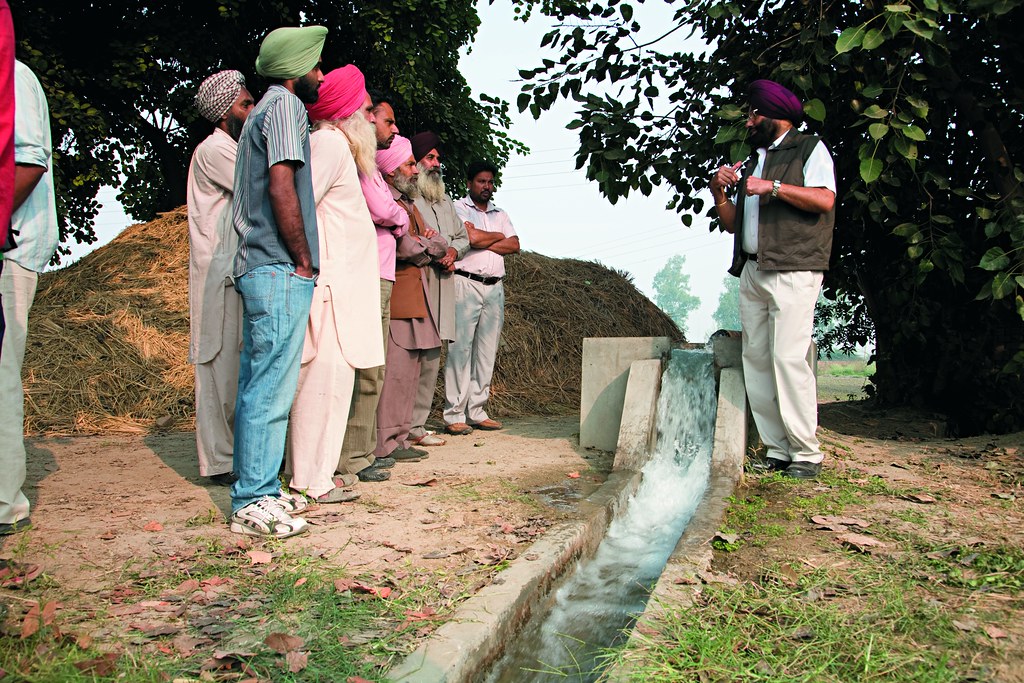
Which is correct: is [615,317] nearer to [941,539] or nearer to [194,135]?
[941,539]

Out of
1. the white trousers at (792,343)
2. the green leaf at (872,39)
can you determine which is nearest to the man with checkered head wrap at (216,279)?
the white trousers at (792,343)

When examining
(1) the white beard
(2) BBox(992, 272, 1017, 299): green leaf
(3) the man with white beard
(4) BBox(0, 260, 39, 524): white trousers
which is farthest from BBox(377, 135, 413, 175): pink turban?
(2) BBox(992, 272, 1017, 299): green leaf

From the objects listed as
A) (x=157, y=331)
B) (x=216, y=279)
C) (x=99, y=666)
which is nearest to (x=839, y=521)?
(x=99, y=666)

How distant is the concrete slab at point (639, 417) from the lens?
5.53 meters

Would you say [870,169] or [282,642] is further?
[870,169]

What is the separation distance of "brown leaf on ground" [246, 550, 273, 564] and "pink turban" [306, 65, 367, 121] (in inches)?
92.7

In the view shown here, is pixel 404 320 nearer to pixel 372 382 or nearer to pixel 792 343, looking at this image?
pixel 372 382

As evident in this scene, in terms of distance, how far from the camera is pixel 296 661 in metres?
2.41

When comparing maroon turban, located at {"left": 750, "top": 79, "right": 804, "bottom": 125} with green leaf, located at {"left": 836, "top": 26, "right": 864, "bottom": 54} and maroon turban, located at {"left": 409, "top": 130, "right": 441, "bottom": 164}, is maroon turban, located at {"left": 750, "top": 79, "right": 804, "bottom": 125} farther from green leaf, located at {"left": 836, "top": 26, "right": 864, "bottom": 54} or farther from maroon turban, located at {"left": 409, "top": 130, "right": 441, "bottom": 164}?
maroon turban, located at {"left": 409, "top": 130, "right": 441, "bottom": 164}

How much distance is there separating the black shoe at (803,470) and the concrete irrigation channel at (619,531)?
1.01 ft

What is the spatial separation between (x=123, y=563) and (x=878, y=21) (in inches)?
209

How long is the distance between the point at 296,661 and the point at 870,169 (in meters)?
4.41

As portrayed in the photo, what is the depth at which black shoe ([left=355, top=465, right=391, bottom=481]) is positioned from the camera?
4945 mm

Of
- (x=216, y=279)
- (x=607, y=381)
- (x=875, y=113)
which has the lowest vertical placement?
(x=607, y=381)
